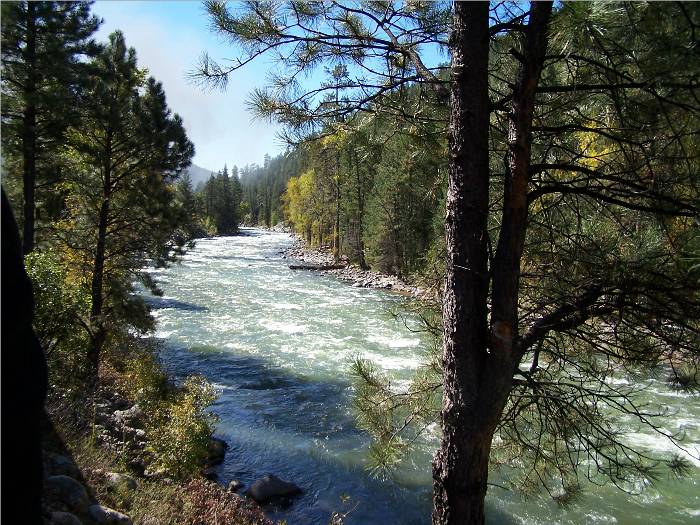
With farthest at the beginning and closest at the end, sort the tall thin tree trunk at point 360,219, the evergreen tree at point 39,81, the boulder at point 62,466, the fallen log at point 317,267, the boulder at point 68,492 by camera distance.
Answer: the tall thin tree trunk at point 360,219
the fallen log at point 317,267
the evergreen tree at point 39,81
the boulder at point 62,466
the boulder at point 68,492

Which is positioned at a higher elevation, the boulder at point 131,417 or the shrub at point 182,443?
the shrub at point 182,443

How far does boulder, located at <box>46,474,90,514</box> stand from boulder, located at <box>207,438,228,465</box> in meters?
3.65

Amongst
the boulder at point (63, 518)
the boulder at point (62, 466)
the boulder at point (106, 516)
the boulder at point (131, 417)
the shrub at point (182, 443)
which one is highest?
the boulder at point (63, 518)

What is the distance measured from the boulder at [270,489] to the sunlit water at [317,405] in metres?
0.22

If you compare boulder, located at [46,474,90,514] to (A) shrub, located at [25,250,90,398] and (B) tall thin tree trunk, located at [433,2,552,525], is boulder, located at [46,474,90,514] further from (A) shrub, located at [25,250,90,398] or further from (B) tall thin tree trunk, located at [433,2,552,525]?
(B) tall thin tree trunk, located at [433,2,552,525]

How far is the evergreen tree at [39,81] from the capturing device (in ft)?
28.4

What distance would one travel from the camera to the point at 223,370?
12.2 m

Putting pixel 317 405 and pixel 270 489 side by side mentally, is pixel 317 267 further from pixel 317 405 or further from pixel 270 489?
pixel 270 489

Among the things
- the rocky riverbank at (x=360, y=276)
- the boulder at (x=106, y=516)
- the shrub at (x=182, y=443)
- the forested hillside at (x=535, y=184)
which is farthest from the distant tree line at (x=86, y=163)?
the rocky riverbank at (x=360, y=276)

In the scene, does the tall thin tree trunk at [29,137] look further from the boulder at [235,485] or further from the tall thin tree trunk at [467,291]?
the tall thin tree trunk at [467,291]

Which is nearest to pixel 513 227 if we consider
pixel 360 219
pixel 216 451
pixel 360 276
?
pixel 216 451

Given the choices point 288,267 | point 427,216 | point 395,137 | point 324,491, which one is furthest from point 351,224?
point 395,137

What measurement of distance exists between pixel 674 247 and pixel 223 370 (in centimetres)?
1161

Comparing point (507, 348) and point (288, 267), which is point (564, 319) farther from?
point (288, 267)
